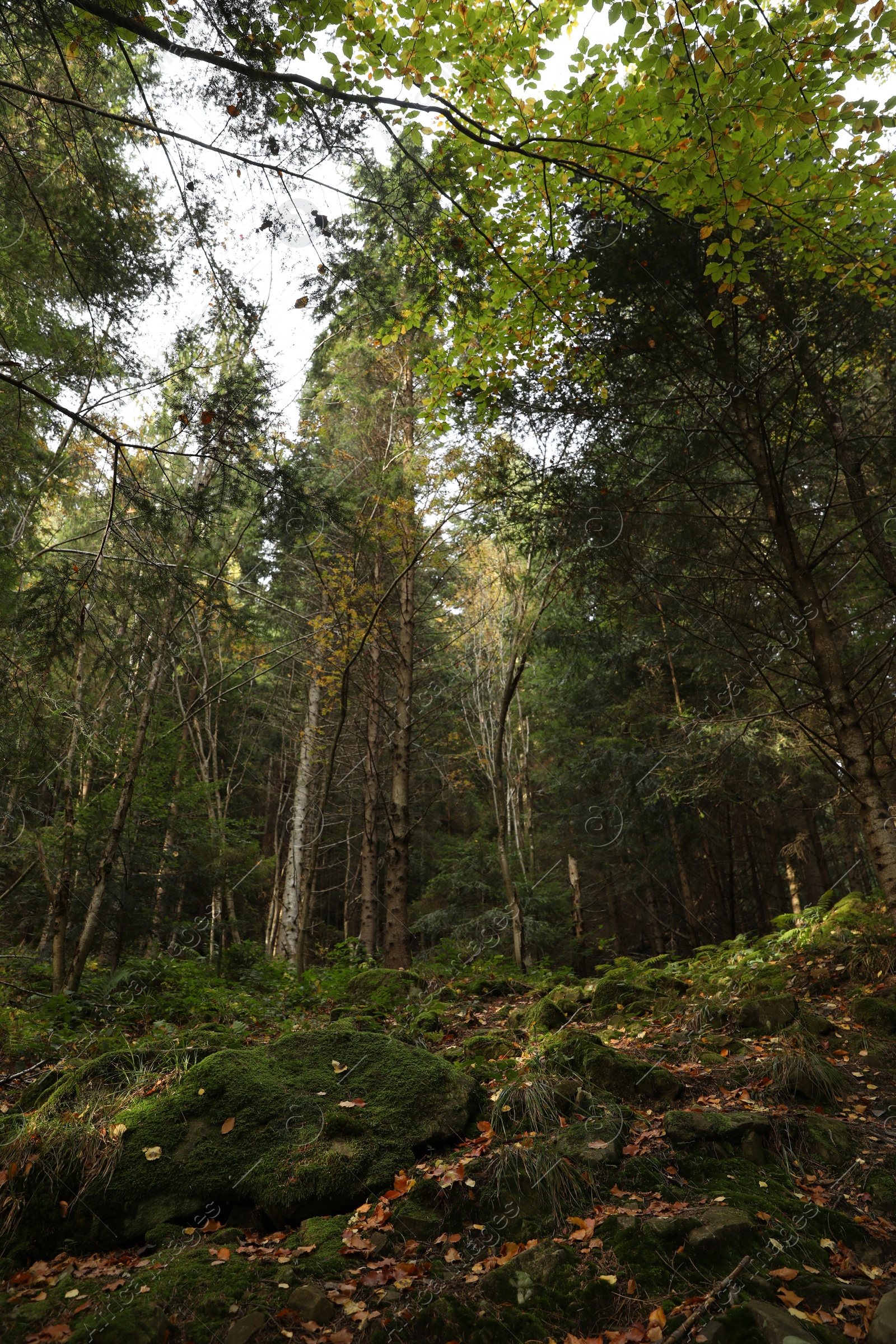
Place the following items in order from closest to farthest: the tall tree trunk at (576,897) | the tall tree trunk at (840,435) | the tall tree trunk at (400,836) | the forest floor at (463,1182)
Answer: the forest floor at (463,1182), the tall tree trunk at (840,435), the tall tree trunk at (400,836), the tall tree trunk at (576,897)

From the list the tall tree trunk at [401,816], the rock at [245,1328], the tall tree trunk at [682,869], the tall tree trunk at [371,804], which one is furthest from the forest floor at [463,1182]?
the tall tree trunk at [682,869]

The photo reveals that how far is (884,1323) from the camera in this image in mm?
2275

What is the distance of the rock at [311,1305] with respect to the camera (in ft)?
8.32

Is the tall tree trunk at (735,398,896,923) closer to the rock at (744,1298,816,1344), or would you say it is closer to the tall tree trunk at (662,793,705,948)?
the rock at (744,1298,816,1344)

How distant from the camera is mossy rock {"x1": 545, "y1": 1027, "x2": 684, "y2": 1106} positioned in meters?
4.06

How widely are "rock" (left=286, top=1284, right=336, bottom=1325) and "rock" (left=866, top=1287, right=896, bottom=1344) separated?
→ 6.22 ft

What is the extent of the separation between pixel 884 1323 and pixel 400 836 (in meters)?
7.29

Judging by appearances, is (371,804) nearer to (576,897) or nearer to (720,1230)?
(576,897)

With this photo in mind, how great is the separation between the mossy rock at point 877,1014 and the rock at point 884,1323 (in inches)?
111

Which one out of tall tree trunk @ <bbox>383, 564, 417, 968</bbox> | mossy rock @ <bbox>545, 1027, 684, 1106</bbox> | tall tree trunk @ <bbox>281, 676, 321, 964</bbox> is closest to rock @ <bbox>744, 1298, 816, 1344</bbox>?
mossy rock @ <bbox>545, 1027, 684, 1106</bbox>

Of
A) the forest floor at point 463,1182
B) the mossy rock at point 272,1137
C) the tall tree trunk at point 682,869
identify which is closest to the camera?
the forest floor at point 463,1182

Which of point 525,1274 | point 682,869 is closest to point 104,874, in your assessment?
point 525,1274

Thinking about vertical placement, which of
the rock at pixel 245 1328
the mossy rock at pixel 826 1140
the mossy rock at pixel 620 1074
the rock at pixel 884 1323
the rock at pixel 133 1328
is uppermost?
the mossy rock at pixel 620 1074

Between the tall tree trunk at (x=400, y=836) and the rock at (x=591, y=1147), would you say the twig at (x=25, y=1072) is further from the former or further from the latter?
the tall tree trunk at (x=400, y=836)
